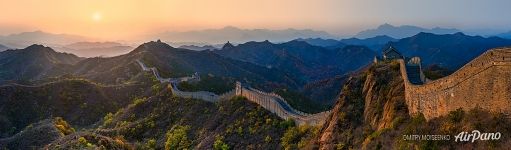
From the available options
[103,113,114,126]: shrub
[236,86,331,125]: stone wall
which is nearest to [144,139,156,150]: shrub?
[236,86,331,125]: stone wall

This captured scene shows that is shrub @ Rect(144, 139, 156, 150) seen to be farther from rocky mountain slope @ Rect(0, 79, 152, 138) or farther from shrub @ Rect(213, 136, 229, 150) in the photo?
rocky mountain slope @ Rect(0, 79, 152, 138)

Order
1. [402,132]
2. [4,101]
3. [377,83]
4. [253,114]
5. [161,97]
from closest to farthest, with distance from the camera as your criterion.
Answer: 1. [402,132]
2. [377,83]
3. [253,114]
4. [161,97]
5. [4,101]

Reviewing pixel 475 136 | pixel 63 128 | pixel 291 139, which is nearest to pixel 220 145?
pixel 291 139

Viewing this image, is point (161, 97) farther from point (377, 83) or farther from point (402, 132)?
point (402, 132)

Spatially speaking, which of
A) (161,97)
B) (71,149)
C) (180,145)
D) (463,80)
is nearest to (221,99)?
(180,145)

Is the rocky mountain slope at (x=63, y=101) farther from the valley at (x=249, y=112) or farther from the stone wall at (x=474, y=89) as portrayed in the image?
the stone wall at (x=474, y=89)
